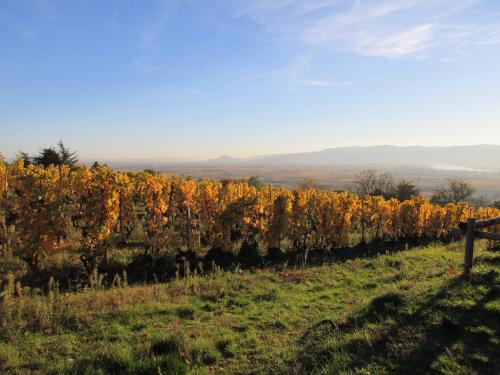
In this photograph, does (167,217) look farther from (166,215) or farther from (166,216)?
(166,215)

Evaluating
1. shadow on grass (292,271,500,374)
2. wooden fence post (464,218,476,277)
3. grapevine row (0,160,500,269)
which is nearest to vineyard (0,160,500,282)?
grapevine row (0,160,500,269)

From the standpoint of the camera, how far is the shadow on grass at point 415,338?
5.05 meters

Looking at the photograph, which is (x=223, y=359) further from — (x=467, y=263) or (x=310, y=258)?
(x=310, y=258)

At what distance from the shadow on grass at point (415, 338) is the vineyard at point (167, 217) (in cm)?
763

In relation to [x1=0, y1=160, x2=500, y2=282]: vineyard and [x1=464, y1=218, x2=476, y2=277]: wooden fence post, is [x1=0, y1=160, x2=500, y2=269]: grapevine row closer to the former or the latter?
[x1=0, y1=160, x2=500, y2=282]: vineyard

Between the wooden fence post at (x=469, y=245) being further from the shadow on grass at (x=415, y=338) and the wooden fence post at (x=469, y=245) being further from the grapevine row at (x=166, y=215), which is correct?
the grapevine row at (x=166, y=215)

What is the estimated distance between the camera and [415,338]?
5.71m

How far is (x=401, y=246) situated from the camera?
20.0 meters

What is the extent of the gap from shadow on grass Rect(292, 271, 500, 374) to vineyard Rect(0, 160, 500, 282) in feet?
25.0

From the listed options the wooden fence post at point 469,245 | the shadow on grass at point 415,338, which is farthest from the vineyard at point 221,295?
the wooden fence post at point 469,245

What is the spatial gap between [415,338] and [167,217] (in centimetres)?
1312

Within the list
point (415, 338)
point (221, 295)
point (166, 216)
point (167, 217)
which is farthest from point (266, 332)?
point (166, 216)

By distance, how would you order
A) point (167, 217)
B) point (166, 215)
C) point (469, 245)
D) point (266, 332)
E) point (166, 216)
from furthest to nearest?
point (166, 215), point (166, 216), point (167, 217), point (469, 245), point (266, 332)

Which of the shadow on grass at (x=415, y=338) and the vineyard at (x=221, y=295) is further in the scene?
the vineyard at (x=221, y=295)
